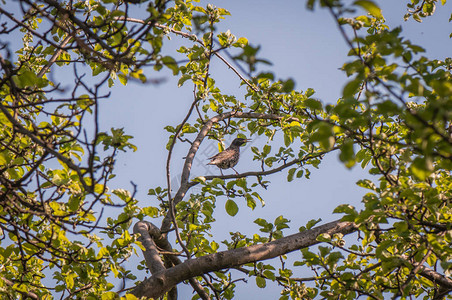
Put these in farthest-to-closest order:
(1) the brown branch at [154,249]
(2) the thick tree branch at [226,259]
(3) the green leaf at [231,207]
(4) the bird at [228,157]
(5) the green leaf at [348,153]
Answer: (4) the bird at [228,157] < (3) the green leaf at [231,207] < (1) the brown branch at [154,249] < (2) the thick tree branch at [226,259] < (5) the green leaf at [348,153]

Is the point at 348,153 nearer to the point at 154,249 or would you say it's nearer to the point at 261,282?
the point at 261,282

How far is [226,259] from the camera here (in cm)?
388

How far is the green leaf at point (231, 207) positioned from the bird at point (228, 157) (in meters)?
3.77

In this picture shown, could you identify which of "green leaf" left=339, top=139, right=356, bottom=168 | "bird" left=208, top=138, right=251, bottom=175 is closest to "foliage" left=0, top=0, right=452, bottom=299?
"green leaf" left=339, top=139, right=356, bottom=168

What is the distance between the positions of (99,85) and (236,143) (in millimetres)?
6569

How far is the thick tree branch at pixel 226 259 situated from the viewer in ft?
12.0

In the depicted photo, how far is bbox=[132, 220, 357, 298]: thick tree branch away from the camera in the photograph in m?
3.65

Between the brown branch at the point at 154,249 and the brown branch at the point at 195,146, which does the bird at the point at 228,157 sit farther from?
the brown branch at the point at 154,249

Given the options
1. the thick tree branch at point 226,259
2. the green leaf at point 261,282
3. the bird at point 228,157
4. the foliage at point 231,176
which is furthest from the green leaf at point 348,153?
the bird at point 228,157

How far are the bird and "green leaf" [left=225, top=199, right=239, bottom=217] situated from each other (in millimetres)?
3774

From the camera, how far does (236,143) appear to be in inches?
351

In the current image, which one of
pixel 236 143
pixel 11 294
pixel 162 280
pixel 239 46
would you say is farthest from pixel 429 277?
pixel 236 143

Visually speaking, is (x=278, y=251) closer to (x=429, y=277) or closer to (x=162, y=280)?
(x=162, y=280)

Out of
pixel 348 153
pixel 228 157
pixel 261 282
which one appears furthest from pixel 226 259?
pixel 228 157
